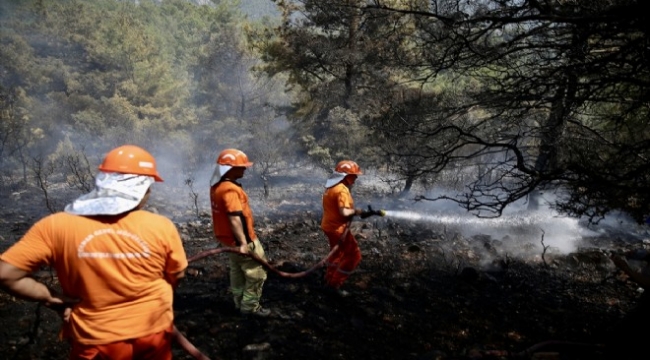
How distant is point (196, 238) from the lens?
8359 mm

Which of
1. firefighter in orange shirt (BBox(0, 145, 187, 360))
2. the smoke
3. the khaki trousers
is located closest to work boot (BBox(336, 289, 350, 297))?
the khaki trousers

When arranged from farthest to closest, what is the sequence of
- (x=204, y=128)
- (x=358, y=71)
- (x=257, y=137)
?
1. (x=204, y=128)
2. (x=257, y=137)
3. (x=358, y=71)

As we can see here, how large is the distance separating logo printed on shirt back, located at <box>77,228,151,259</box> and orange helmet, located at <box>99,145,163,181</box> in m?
0.40

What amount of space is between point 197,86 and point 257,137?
12.5 metres

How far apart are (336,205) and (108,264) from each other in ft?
11.4

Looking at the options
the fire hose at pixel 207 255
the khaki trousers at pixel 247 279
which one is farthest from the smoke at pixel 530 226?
the khaki trousers at pixel 247 279

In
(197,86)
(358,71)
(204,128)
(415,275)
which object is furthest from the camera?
(197,86)

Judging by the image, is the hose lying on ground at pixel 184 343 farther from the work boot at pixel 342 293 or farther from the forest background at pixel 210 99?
the forest background at pixel 210 99

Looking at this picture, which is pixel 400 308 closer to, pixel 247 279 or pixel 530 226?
pixel 247 279

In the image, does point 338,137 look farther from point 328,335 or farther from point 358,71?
point 328,335

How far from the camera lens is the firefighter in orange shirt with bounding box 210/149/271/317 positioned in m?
4.01

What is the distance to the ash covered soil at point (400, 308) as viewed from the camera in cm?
387

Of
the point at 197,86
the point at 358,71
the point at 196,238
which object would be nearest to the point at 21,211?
the point at 196,238

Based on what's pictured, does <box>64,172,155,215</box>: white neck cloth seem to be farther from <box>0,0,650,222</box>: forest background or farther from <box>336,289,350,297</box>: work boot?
<box>0,0,650,222</box>: forest background
